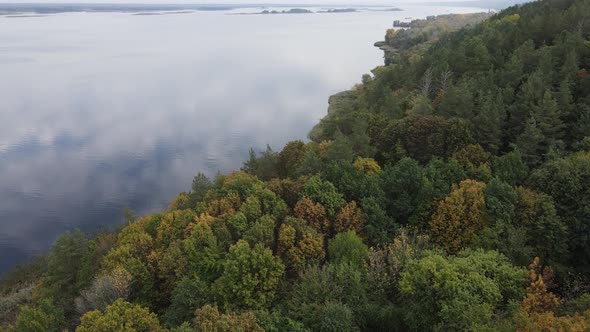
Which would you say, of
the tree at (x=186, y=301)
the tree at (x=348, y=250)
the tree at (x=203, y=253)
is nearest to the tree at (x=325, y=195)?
the tree at (x=348, y=250)

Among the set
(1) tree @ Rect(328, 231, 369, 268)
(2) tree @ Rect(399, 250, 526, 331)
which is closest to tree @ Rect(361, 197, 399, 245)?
(1) tree @ Rect(328, 231, 369, 268)

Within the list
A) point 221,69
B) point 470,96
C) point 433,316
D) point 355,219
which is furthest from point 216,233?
point 221,69

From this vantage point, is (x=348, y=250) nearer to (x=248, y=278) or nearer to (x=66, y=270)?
(x=248, y=278)

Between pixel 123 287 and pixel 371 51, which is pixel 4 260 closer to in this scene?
pixel 123 287

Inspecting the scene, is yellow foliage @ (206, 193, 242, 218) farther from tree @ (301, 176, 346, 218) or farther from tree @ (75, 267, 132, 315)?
tree @ (75, 267, 132, 315)

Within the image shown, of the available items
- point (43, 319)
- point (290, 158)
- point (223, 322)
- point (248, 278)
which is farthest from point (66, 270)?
point (290, 158)

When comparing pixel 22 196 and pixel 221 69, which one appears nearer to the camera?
pixel 22 196

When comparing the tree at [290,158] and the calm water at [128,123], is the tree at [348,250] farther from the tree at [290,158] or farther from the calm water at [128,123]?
the calm water at [128,123]
